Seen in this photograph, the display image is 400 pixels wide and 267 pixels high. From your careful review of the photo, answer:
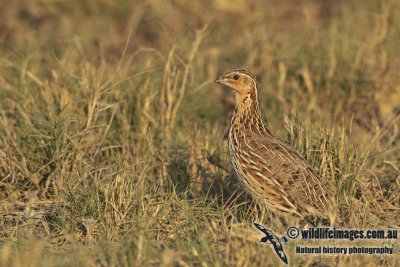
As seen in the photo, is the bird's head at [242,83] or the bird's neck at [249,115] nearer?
the bird's neck at [249,115]

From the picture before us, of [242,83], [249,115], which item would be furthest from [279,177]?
[242,83]

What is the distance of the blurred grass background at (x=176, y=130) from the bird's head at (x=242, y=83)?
16.7 inches

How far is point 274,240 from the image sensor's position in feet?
16.4

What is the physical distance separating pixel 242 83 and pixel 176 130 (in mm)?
1650

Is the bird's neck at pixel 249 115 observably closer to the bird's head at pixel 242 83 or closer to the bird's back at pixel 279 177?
the bird's head at pixel 242 83

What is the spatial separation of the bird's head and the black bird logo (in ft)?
4.77

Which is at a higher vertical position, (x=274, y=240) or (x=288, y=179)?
(x=288, y=179)

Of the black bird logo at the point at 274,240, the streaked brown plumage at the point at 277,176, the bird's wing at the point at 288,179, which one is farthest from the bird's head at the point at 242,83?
the black bird logo at the point at 274,240

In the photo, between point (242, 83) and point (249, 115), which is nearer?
point (249, 115)

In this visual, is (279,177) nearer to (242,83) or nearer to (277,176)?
(277,176)

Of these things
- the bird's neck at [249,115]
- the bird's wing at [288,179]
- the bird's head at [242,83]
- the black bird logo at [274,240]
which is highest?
the bird's head at [242,83]

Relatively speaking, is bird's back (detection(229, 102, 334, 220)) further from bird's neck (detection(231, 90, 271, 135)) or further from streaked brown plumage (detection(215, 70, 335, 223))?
bird's neck (detection(231, 90, 271, 135))

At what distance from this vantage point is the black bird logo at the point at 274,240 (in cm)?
485

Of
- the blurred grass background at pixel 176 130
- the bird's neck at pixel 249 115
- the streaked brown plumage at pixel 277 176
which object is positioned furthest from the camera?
the bird's neck at pixel 249 115
